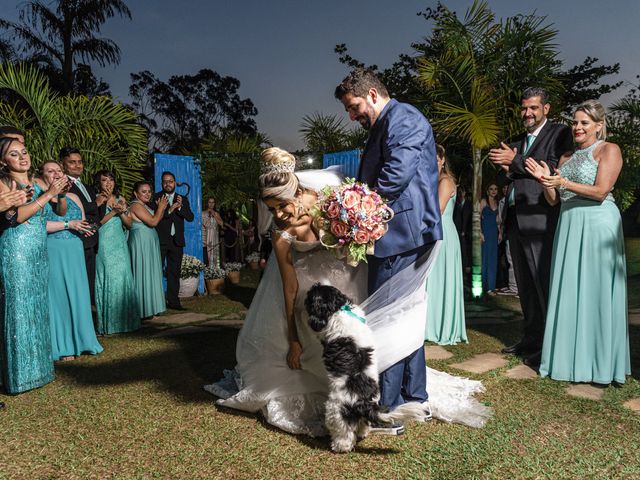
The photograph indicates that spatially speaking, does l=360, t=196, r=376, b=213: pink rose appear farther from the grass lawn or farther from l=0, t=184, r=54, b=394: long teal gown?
l=0, t=184, r=54, b=394: long teal gown

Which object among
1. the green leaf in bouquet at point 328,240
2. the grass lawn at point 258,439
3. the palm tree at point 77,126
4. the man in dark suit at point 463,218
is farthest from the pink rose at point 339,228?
the man in dark suit at point 463,218

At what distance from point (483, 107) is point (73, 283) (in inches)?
300

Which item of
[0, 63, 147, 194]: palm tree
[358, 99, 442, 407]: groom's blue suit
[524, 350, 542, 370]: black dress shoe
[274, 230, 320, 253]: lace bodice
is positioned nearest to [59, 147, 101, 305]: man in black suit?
[0, 63, 147, 194]: palm tree

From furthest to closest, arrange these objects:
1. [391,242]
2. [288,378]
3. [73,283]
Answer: [73,283]
[288,378]
[391,242]

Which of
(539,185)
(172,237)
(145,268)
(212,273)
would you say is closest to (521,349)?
(539,185)

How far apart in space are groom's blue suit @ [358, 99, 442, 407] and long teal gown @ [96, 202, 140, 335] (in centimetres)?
463

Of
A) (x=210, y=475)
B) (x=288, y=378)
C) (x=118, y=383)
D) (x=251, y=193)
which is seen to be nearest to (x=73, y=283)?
(x=118, y=383)

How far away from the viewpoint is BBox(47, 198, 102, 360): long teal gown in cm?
557

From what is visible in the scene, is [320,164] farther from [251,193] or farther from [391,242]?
[391,242]

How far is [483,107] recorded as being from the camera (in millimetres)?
9562

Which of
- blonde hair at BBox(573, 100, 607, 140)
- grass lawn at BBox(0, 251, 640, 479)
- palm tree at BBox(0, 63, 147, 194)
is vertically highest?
palm tree at BBox(0, 63, 147, 194)

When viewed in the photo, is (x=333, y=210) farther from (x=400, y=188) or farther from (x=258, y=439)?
(x=258, y=439)

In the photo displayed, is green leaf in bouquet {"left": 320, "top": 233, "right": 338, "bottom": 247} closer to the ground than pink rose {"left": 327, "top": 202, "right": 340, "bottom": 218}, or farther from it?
closer to the ground

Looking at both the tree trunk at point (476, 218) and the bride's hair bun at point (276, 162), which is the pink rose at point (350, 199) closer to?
the bride's hair bun at point (276, 162)
